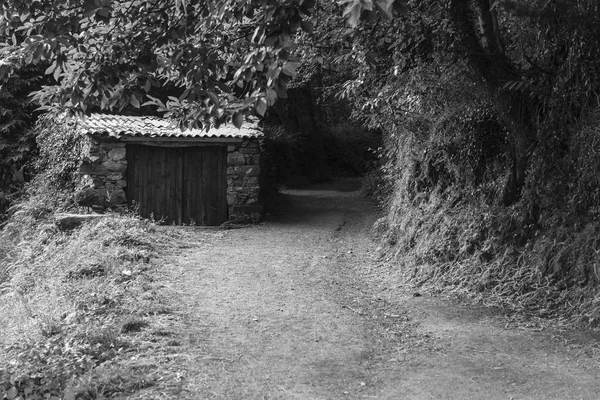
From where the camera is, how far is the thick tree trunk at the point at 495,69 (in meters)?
7.82

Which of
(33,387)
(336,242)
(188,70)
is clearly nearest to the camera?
(33,387)

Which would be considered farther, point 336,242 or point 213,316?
point 336,242

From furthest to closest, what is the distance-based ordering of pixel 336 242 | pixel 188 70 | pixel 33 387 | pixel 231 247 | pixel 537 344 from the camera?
1. pixel 336 242
2. pixel 231 247
3. pixel 188 70
4. pixel 537 344
5. pixel 33 387

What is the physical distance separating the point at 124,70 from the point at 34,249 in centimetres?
690

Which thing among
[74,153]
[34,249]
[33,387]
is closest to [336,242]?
[34,249]

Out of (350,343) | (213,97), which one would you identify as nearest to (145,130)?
(213,97)

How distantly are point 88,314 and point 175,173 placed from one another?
8.75 metres

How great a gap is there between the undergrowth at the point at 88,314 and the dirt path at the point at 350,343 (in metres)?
0.40

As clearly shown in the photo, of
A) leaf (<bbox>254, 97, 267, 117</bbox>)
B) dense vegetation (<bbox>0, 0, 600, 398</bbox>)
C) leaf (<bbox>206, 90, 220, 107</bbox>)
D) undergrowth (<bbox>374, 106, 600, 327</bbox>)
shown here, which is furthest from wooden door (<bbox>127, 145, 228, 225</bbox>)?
leaf (<bbox>254, 97, 267, 117</bbox>)

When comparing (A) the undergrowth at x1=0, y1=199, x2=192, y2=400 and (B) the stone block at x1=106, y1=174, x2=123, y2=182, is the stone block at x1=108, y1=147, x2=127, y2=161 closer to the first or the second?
(B) the stone block at x1=106, y1=174, x2=123, y2=182

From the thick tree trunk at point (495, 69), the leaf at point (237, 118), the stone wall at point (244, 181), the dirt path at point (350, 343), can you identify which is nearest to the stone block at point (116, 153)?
the stone wall at point (244, 181)

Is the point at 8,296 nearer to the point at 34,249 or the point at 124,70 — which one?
the point at 34,249

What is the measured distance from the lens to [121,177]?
14.8m

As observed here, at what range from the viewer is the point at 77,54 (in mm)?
6875
